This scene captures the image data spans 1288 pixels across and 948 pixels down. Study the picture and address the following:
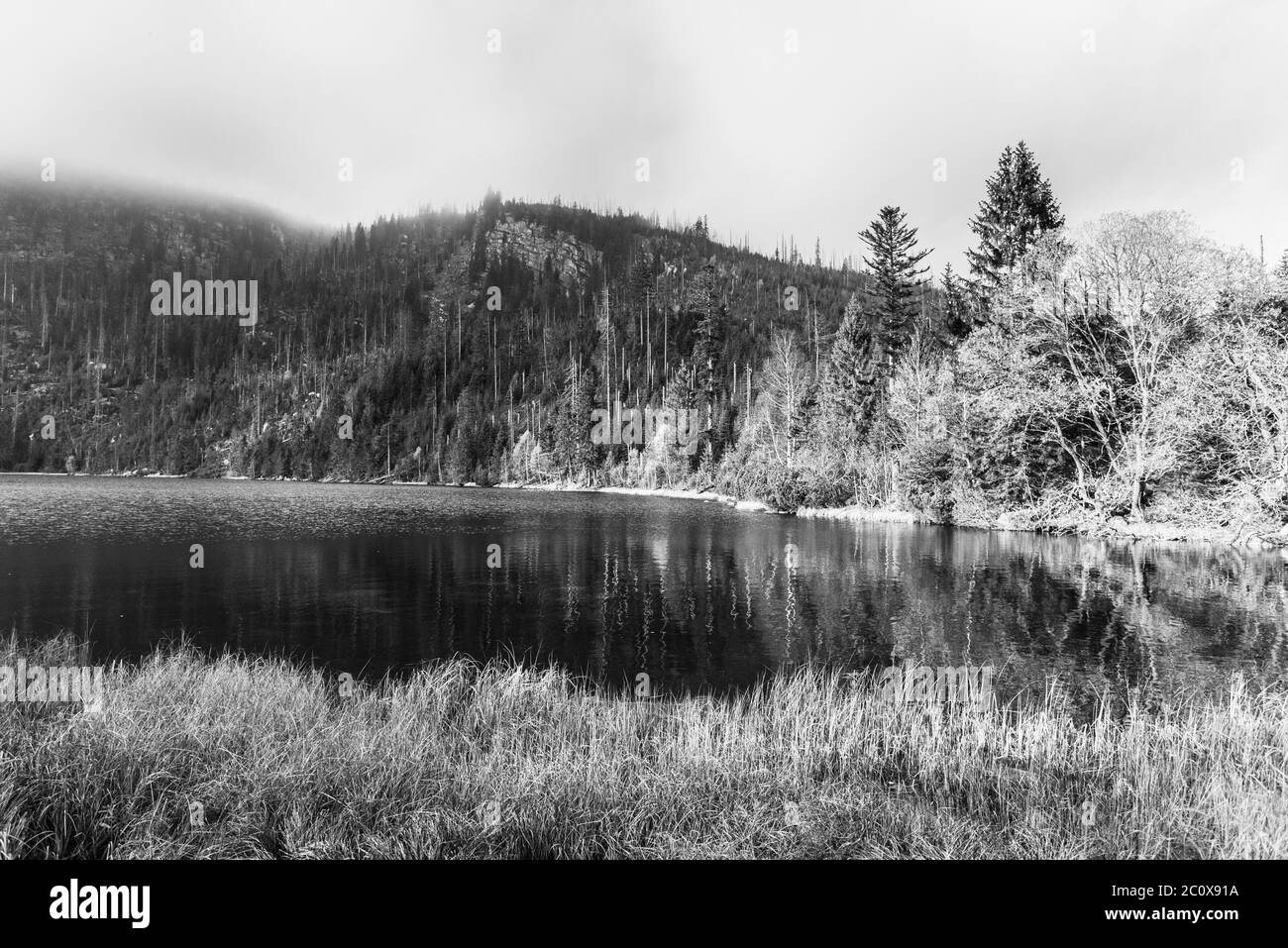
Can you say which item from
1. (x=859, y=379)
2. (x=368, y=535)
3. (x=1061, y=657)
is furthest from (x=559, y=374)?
(x=1061, y=657)

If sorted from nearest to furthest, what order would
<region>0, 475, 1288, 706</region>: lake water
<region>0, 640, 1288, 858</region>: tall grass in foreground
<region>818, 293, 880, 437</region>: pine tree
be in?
1. <region>0, 640, 1288, 858</region>: tall grass in foreground
2. <region>0, 475, 1288, 706</region>: lake water
3. <region>818, 293, 880, 437</region>: pine tree

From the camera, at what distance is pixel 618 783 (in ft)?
24.0

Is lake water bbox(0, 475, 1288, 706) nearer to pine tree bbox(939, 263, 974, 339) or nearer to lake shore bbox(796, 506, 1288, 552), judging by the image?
lake shore bbox(796, 506, 1288, 552)

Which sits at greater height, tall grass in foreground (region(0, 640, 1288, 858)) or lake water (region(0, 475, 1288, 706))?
tall grass in foreground (region(0, 640, 1288, 858))

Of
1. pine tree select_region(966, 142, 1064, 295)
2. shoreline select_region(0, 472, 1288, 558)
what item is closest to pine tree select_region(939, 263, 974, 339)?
pine tree select_region(966, 142, 1064, 295)

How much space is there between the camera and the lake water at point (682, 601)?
1691 centimetres

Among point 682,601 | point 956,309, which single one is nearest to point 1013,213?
point 956,309

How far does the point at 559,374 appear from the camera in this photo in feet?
575

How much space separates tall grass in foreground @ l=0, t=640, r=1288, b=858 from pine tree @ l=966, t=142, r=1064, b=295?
55828 millimetres

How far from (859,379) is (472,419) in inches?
4735

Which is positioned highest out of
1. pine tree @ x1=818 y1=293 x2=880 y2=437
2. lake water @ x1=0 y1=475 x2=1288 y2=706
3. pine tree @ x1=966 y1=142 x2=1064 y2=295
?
pine tree @ x1=966 y1=142 x2=1064 y2=295

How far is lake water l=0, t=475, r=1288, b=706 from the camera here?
55.5 feet

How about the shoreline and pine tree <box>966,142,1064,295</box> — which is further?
pine tree <box>966,142,1064,295</box>
